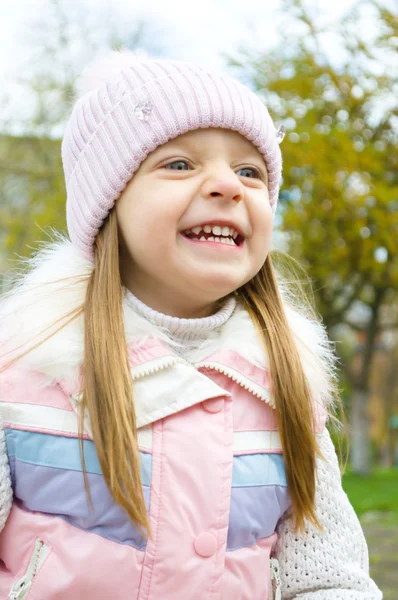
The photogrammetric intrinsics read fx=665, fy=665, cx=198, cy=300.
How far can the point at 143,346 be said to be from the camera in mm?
1587

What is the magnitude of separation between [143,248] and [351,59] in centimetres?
780

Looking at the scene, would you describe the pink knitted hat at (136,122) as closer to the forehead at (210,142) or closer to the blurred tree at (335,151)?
the forehead at (210,142)

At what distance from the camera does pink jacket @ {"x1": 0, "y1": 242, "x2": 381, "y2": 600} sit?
4.63ft

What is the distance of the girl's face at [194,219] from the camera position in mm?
1540

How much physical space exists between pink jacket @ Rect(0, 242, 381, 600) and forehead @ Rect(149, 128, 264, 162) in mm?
433

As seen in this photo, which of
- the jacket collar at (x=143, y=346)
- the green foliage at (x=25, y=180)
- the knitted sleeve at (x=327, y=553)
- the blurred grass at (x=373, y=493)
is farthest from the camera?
the green foliage at (x=25, y=180)

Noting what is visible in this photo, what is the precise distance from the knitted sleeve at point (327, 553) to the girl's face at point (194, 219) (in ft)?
1.75

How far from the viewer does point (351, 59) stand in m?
8.49

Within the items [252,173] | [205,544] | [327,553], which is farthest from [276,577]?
[252,173]

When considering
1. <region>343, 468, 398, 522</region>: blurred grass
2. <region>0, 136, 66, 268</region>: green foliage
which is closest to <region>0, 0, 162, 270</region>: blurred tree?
<region>0, 136, 66, 268</region>: green foliage

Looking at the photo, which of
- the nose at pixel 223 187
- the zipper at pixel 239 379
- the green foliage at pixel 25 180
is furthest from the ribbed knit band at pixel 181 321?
the green foliage at pixel 25 180

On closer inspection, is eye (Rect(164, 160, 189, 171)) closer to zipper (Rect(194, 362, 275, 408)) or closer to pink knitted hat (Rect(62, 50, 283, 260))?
pink knitted hat (Rect(62, 50, 283, 260))

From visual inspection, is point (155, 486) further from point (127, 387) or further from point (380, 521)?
point (380, 521)

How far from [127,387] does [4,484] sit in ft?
1.11
